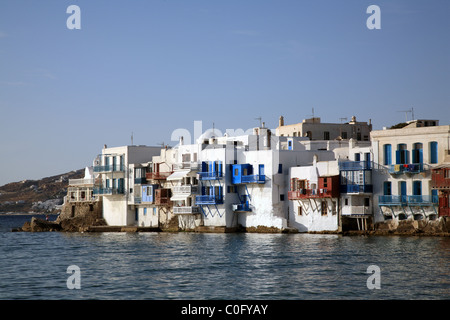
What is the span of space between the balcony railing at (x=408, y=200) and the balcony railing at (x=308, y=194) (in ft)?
13.0

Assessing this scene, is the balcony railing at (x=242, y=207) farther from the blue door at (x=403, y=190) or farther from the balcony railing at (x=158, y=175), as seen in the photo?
the blue door at (x=403, y=190)

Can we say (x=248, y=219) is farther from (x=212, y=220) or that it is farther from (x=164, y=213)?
(x=164, y=213)

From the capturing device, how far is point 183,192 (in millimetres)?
66750

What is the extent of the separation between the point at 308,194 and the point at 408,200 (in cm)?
816

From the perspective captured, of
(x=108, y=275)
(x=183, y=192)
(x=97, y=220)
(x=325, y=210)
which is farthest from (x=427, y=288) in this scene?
(x=97, y=220)

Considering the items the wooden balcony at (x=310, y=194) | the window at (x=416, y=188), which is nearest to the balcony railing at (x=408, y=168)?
the window at (x=416, y=188)

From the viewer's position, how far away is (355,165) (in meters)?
55.6

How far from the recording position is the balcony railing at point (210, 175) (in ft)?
209

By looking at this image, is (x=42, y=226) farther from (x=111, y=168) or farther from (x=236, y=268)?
(x=236, y=268)

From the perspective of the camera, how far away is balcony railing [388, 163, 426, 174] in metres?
52.1

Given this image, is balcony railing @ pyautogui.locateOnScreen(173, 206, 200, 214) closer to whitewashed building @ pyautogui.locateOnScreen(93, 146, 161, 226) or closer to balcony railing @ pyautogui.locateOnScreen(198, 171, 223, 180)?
balcony railing @ pyautogui.locateOnScreen(198, 171, 223, 180)

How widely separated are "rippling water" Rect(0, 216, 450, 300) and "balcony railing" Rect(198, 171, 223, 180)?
7.80 metres

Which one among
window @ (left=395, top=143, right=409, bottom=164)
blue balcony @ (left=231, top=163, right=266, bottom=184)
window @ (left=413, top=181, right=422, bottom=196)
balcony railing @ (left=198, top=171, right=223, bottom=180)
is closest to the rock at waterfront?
balcony railing @ (left=198, top=171, right=223, bottom=180)
